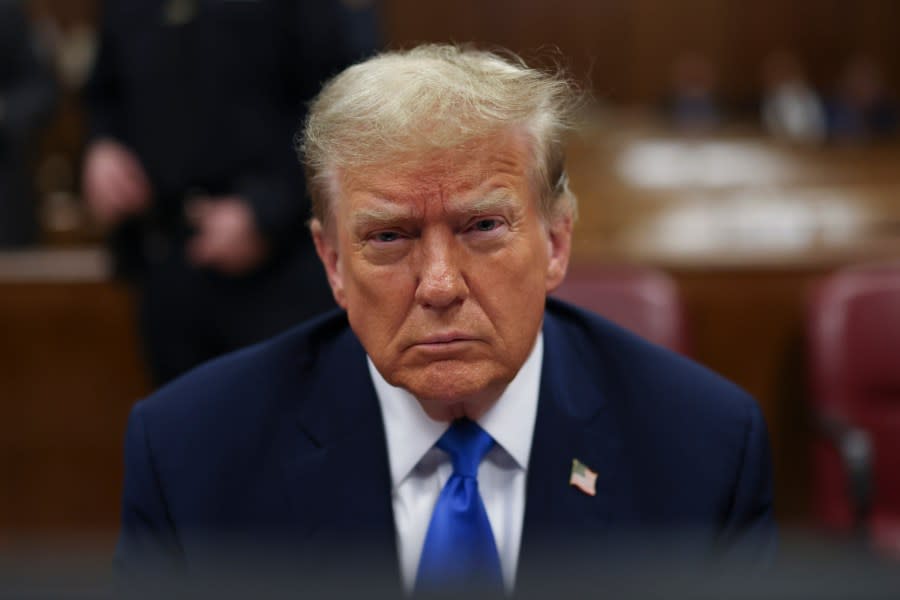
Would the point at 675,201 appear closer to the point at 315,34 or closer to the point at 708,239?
the point at 708,239

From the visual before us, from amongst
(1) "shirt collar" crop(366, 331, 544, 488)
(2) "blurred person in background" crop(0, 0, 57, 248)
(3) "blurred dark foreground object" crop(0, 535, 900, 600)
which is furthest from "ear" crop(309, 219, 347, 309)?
(2) "blurred person in background" crop(0, 0, 57, 248)

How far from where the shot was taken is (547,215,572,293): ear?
132 centimetres

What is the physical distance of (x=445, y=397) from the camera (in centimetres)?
120

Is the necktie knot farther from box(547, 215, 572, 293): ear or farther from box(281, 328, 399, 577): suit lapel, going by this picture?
box(547, 215, 572, 293): ear

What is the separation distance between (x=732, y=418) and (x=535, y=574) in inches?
40.4

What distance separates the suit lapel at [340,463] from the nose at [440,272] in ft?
0.88

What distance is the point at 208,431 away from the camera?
137 cm

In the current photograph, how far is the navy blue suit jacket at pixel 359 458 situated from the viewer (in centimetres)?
133

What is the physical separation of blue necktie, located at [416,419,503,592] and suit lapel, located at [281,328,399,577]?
7cm

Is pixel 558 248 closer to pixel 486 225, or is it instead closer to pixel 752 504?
pixel 486 225

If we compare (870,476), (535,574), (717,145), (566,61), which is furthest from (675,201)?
(535,574)

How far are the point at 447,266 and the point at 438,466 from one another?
0.30 meters

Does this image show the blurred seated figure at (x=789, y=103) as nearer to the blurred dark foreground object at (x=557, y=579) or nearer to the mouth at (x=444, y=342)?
the mouth at (x=444, y=342)

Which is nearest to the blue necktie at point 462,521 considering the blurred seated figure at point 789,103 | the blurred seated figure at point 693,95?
the blurred seated figure at point 789,103
